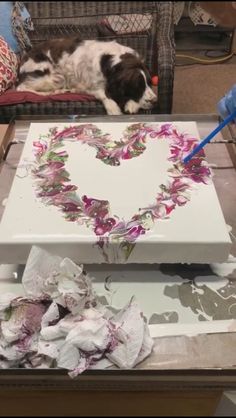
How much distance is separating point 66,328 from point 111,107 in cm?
120

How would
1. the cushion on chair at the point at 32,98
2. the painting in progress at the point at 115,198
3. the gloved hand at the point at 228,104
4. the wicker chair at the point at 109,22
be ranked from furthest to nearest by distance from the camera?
the wicker chair at the point at 109,22, the cushion on chair at the point at 32,98, the gloved hand at the point at 228,104, the painting in progress at the point at 115,198

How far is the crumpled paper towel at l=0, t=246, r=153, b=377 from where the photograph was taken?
0.63 m

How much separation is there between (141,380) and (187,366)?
8 centimetres

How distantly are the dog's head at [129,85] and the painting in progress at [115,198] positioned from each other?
744 mm

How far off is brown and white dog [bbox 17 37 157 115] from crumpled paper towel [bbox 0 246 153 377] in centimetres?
110

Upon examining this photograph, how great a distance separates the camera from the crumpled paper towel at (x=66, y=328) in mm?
629

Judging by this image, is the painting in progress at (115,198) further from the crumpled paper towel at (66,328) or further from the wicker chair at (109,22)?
the wicker chair at (109,22)

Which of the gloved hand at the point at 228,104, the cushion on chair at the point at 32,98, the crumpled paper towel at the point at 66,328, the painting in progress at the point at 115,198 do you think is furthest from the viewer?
the cushion on chair at the point at 32,98

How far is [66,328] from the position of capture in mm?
647

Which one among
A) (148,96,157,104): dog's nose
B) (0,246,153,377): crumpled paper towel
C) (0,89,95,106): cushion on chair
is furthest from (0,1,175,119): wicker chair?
(0,246,153,377): crumpled paper towel

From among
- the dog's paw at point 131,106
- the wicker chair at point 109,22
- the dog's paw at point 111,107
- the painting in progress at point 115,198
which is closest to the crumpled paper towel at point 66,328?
the painting in progress at point 115,198

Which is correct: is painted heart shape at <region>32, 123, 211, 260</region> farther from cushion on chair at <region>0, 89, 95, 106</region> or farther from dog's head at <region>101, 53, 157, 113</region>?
dog's head at <region>101, 53, 157, 113</region>

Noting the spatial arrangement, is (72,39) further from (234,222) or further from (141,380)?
(141,380)

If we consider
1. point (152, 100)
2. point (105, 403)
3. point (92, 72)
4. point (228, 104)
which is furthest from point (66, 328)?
point (92, 72)
